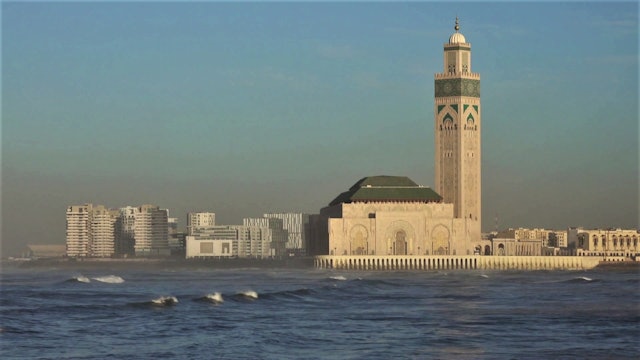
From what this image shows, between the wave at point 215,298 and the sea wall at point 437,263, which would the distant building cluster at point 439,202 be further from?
the wave at point 215,298

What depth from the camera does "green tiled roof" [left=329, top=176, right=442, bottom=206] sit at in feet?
619

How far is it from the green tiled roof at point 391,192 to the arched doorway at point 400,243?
16.2 feet

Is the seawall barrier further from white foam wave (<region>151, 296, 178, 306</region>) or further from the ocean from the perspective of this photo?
white foam wave (<region>151, 296, 178, 306</region>)

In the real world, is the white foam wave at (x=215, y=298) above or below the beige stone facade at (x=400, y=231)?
below

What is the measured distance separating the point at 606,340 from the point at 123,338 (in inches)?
823

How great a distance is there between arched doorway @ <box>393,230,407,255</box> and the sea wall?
3.20 metres

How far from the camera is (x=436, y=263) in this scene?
184 metres

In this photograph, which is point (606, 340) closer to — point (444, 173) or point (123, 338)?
point (123, 338)

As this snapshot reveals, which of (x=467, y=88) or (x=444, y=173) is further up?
(x=467, y=88)

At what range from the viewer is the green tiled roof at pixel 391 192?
189m

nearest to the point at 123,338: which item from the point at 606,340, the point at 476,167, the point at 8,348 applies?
the point at 8,348

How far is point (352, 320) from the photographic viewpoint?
229 feet

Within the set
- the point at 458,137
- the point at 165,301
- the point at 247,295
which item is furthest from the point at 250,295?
the point at 458,137

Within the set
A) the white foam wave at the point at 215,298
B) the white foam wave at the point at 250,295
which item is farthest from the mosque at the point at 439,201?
the white foam wave at the point at 215,298
